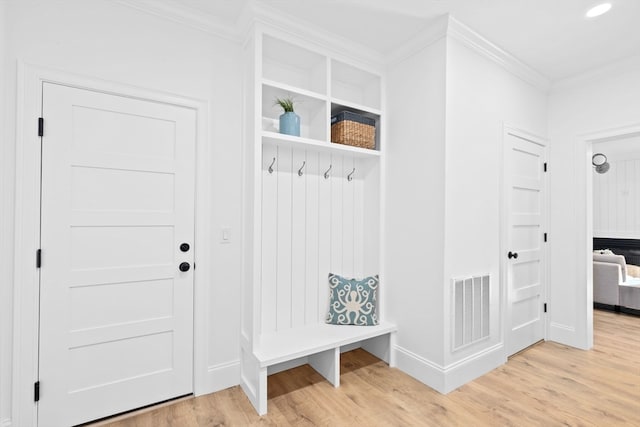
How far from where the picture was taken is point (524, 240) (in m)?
3.03

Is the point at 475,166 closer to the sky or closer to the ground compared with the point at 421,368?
closer to the sky

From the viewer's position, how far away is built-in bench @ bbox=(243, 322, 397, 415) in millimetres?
2053

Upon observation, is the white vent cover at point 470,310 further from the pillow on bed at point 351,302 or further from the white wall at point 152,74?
the white wall at point 152,74

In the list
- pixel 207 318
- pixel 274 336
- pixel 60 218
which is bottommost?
pixel 274 336

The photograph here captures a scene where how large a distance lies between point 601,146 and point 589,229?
157 inches

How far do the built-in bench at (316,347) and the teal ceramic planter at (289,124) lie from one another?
152 centimetres

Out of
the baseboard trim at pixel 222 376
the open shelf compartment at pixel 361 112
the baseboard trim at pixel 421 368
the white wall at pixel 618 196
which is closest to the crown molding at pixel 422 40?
the open shelf compartment at pixel 361 112

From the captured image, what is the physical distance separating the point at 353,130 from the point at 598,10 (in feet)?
5.86

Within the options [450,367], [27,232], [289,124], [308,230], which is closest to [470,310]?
[450,367]

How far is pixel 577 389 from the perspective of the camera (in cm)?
232

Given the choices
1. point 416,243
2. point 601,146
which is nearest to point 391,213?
point 416,243

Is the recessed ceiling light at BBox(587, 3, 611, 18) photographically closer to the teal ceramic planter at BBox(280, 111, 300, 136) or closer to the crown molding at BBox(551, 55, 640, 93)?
the crown molding at BBox(551, 55, 640, 93)

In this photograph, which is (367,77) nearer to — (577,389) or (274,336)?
(274,336)

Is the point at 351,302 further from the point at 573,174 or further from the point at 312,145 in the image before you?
the point at 573,174
